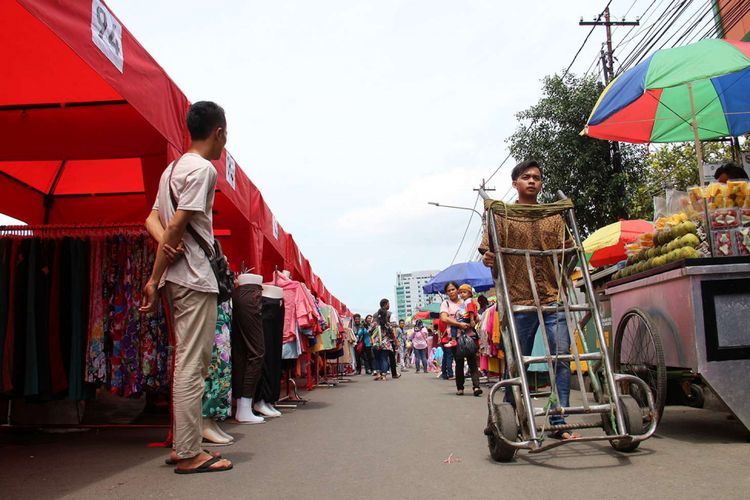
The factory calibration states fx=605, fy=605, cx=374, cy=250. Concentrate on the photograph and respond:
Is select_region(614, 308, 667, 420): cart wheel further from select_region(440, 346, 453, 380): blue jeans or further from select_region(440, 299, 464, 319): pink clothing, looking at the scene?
select_region(440, 346, 453, 380): blue jeans

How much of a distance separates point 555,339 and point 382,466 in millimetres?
1537

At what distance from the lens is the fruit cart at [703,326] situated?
4062mm

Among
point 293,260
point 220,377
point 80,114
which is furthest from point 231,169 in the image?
point 293,260

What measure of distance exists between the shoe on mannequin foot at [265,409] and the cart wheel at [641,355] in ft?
12.3

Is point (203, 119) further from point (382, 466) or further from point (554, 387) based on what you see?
point (554, 387)

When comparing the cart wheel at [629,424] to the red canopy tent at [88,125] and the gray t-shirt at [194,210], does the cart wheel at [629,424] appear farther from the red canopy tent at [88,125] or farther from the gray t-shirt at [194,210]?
the red canopy tent at [88,125]

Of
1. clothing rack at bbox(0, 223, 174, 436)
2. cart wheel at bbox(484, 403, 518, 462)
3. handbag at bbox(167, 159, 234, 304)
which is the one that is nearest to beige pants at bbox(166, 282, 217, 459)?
handbag at bbox(167, 159, 234, 304)

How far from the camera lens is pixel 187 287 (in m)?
3.76

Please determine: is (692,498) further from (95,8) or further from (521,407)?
(95,8)

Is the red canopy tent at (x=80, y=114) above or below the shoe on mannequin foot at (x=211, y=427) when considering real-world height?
above

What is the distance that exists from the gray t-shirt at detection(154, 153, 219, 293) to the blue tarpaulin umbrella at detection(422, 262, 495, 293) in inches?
531

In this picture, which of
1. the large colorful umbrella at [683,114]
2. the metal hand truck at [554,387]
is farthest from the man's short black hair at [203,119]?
the large colorful umbrella at [683,114]

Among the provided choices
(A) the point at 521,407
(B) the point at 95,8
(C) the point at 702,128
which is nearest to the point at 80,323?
(B) the point at 95,8

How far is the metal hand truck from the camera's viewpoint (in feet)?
12.0
